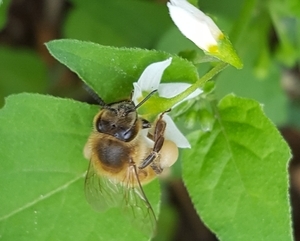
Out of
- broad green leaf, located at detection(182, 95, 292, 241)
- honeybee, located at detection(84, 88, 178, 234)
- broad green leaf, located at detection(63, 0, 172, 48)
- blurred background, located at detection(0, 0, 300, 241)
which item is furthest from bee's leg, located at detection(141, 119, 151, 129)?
broad green leaf, located at detection(63, 0, 172, 48)

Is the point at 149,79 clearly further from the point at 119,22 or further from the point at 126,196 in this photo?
the point at 119,22

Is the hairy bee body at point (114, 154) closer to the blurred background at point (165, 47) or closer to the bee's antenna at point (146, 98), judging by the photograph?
the bee's antenna at point (146, 98)

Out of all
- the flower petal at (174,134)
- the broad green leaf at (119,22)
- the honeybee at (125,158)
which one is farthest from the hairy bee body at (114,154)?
the broad green leaf at (119,22)

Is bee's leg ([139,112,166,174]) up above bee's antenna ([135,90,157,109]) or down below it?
below

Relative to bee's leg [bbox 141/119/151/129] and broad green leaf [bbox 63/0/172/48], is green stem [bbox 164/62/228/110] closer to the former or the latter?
bee's leg [bbox 141/119/151/129]

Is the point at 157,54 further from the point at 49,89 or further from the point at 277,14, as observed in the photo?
the point at 49,89
